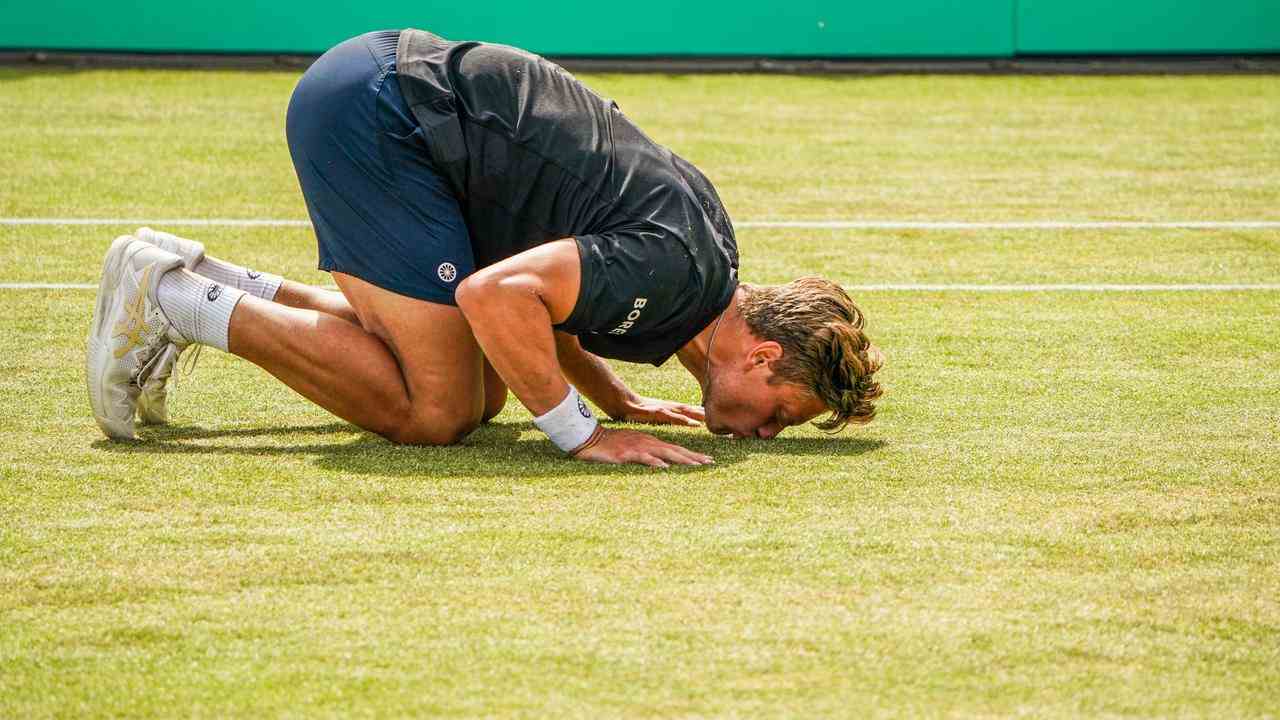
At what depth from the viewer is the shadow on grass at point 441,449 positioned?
4.09 meters

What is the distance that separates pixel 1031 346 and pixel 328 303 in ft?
7.87

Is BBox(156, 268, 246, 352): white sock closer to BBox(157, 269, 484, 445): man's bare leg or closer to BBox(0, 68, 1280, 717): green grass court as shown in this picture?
BBox(157, 269, 484, 445): man's bare leg

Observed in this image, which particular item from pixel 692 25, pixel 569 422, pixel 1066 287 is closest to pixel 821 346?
pixel 569 422

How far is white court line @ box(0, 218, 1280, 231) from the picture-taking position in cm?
766

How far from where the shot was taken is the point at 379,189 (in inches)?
167

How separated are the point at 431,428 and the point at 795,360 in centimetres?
96

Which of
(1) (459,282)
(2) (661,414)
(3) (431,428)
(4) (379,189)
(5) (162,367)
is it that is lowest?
(2) (661,414)

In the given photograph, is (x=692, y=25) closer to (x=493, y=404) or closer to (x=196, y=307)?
(x=493, y=404)

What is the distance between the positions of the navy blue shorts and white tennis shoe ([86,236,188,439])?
18.3 inches

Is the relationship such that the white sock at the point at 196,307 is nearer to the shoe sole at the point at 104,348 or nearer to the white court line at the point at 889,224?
the shoe sole at the point at 104,348

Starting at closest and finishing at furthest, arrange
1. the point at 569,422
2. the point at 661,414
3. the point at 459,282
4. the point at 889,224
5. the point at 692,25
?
1. the point at 569,422
2. the point at 459,282
3. the point at 661,414
4. the point at 889,224
5. the point at 692,25

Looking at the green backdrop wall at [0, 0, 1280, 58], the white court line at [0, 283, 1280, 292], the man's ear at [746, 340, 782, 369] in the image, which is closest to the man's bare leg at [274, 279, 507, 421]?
the man's ear at [746, 340, 782, 369]

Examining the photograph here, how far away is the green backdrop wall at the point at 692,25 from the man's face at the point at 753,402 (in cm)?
940

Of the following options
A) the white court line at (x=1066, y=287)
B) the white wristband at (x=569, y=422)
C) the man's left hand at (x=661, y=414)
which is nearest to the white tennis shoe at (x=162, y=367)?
the white wristband at (x=569, y=422)
